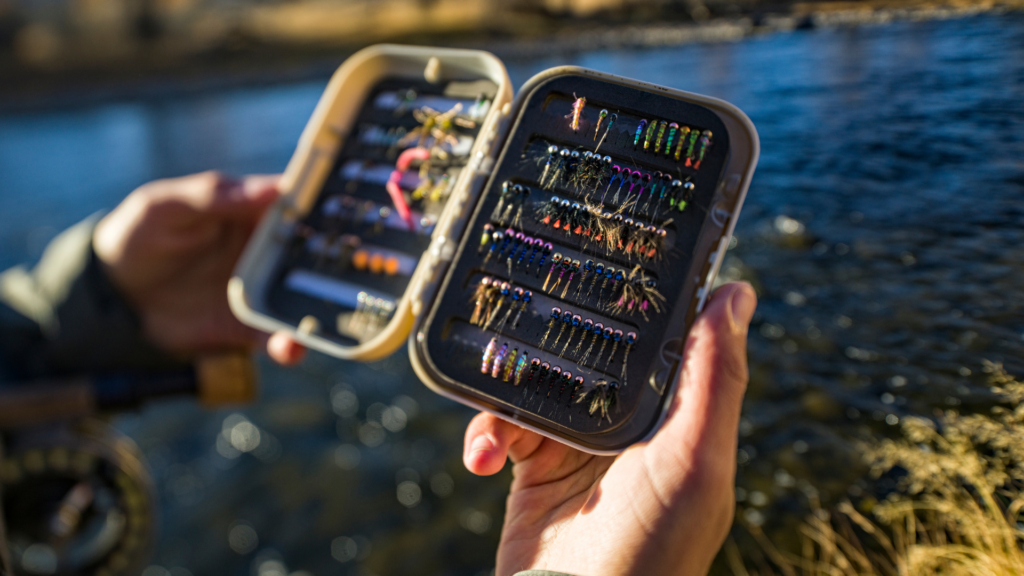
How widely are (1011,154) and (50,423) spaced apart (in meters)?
2.97

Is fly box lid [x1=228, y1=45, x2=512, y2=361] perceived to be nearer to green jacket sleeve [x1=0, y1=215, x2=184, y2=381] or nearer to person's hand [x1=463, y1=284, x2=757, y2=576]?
person's hand [x1=463, y1=284, x2=757, y2=576]

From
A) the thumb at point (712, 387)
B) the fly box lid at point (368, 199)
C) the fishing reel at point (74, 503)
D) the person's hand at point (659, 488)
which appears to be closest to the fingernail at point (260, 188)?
the fly box lid at point (368, 199)

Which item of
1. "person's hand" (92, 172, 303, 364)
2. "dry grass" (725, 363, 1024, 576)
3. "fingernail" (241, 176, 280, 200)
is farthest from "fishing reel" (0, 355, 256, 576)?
"dry grass" (725, 363, 1024, 576)

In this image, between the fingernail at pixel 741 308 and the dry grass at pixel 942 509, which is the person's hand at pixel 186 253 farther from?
the dry grass at pixel 942 509

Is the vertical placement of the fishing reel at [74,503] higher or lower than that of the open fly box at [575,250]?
lower

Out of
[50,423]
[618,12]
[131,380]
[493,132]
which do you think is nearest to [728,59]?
[618,12]

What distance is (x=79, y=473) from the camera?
2.16m

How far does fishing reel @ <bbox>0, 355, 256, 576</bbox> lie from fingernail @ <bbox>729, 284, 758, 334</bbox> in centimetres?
194

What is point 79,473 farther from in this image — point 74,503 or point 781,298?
point 781,298

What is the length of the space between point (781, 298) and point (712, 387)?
1.99 feet

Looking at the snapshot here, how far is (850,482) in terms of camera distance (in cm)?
125

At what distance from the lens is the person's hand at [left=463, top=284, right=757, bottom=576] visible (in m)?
0.96

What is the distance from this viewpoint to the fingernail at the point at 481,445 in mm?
1112

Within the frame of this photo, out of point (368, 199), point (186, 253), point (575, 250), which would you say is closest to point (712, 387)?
point (575, 250)
